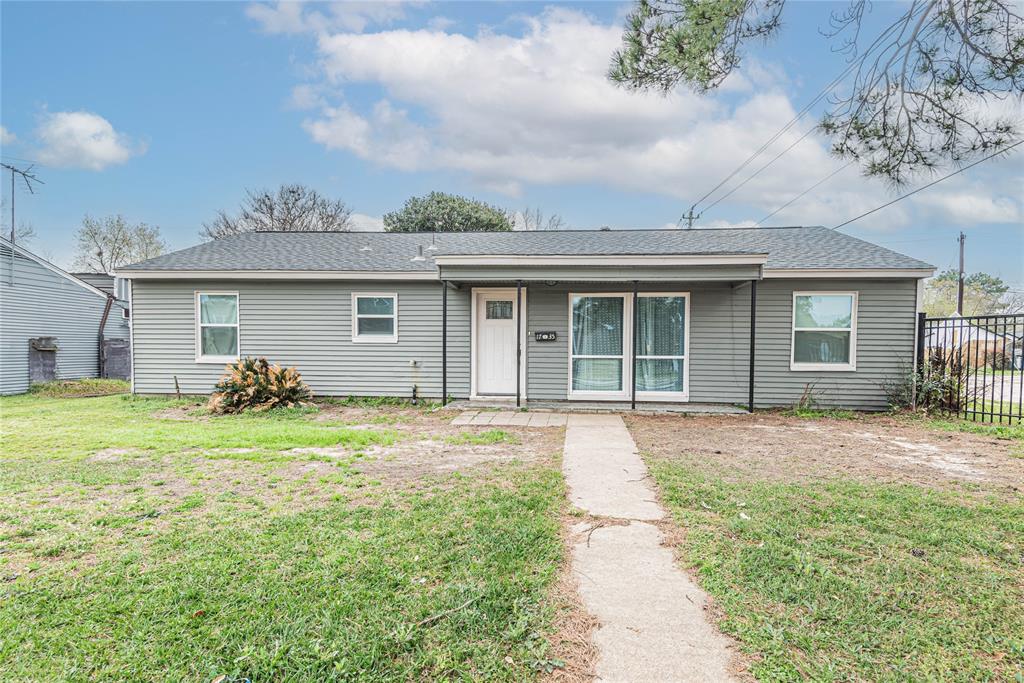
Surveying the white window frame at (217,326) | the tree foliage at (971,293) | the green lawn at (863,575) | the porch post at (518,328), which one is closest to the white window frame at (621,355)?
the porch post at (518,328)

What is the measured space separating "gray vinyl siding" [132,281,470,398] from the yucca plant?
95 cm

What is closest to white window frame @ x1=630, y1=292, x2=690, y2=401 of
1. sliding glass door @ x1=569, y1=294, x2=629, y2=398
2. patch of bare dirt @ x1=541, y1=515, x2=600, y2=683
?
sliding glass door @ x1=569, y1=294, x2=629, y2=398

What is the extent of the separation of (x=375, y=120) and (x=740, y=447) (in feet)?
53.7

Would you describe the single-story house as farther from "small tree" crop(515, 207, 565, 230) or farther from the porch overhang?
"small tree" crop(515, 207, 565, 230)

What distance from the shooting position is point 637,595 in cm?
255

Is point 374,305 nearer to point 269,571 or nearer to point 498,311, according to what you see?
point 498,311

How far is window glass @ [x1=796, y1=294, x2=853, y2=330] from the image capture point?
9.49 meters

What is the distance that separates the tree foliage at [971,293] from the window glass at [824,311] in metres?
33.5

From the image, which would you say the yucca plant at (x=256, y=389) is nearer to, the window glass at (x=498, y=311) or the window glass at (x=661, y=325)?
the window glass at (x=498, y=311)

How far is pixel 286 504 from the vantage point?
3893mm

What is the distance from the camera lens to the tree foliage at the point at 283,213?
1113 inches

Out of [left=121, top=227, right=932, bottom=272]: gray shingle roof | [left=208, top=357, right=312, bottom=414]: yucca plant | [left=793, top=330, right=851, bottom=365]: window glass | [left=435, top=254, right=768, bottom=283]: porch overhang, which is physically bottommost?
[left=208, top=357, right=312, bottom=414]: yucca plant

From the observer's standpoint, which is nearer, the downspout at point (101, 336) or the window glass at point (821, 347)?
the window glass at point (821, 347)

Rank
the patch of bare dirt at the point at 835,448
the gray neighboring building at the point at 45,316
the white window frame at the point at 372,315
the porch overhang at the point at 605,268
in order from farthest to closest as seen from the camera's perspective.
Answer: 1. the gray neighboring building at the point at 45,316
2. the white window frame at the point at 372,315
3. the porch overhang at the point at 605,268
4. the patch of bare dirt at the point at 835,448
